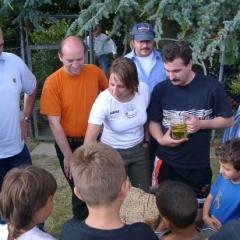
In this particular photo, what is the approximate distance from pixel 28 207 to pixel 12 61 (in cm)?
153

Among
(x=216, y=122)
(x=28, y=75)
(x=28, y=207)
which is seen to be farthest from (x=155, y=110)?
(x=28, y=207)

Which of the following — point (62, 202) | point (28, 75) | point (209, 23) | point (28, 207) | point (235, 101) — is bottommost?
point (62, 202)

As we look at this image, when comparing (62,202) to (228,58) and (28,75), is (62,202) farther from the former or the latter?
(228,58)

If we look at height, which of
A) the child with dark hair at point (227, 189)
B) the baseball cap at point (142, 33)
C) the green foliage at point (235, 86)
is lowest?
the green foliage at point (235, 86)

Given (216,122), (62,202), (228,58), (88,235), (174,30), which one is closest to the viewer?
(88,235)

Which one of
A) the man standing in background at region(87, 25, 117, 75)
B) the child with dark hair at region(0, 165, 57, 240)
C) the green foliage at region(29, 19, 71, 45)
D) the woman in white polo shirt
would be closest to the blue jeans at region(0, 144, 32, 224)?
the woman in white polo shirt

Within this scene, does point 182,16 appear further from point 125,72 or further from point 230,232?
point 230,232

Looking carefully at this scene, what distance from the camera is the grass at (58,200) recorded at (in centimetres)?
397

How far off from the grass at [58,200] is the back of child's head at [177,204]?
6.31 feet

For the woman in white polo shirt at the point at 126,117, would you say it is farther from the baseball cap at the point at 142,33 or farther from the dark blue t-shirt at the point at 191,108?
the baseball cap at the point at 142,33

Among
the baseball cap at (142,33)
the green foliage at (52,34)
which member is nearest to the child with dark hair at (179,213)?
the baseball cap at (142,33)

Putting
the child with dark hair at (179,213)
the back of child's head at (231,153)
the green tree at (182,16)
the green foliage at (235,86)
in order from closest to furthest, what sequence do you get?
the child with dark hair at (179,213)
the back of child's head at (231,153)
the green tree at (182,16)
the green foliage at (235,86)

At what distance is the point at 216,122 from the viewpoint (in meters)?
2.85

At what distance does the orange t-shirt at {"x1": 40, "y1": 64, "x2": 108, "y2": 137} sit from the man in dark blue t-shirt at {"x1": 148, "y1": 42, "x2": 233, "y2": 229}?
550 millimetres
